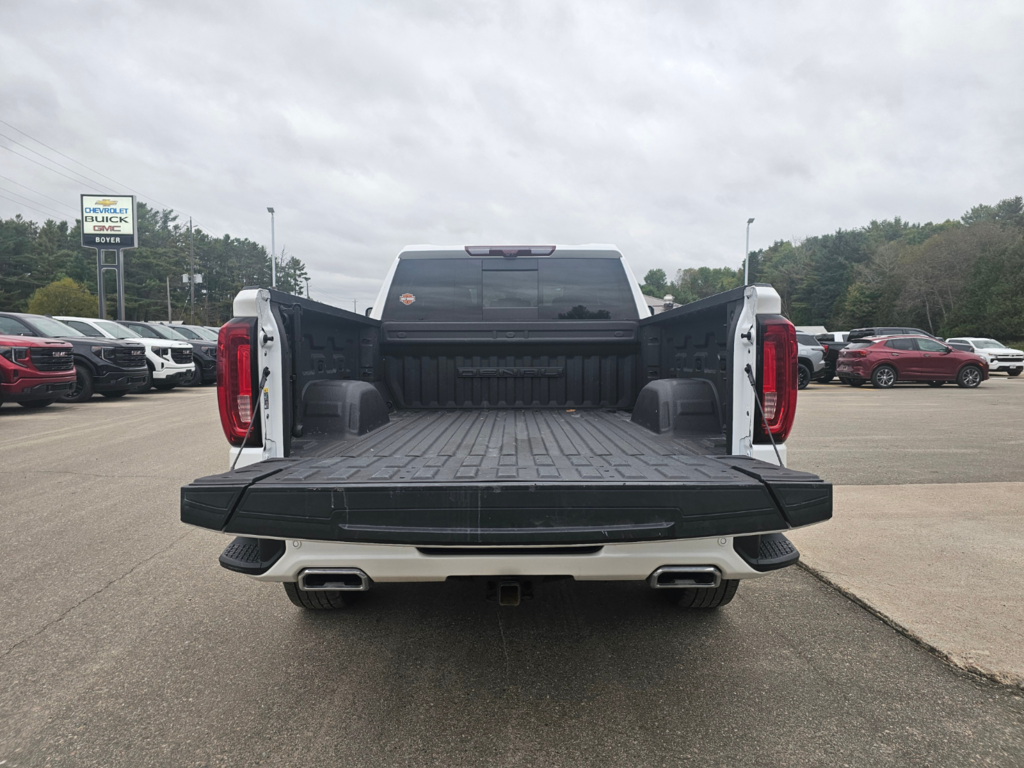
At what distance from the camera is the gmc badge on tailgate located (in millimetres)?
4371

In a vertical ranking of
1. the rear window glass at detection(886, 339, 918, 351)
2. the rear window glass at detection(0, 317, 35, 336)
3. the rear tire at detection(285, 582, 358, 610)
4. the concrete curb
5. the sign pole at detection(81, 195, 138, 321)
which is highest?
the sign pole at detection(81, 195, 138, 321)

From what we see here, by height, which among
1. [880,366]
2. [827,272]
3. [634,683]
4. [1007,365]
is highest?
[827,272]

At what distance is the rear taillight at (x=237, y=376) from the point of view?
2.51 m

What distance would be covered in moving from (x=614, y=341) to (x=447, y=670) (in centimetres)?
259

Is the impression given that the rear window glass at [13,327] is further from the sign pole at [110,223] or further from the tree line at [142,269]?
the tree line at [142,269]

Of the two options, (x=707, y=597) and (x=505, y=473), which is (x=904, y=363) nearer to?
(x=707, y=597)

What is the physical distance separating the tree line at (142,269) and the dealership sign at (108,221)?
21456mm

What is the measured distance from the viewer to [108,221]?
34250 mm

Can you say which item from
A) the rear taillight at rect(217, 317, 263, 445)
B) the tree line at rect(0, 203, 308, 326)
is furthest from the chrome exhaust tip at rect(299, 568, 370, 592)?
the tree line at rect(0, 203, 308, 326)

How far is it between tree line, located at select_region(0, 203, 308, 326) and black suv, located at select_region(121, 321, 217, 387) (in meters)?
43.6

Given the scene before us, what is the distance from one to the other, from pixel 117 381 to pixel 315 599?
11802 mm

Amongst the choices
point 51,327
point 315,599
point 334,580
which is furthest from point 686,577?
point 51,327

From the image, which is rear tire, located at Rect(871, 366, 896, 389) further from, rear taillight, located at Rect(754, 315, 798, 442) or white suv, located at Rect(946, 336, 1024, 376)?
rear taillight, located at Rect(754, 315, 798, 442)

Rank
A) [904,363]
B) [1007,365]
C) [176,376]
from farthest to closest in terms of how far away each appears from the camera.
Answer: [1007,365] < [904,363] < [176,376]
